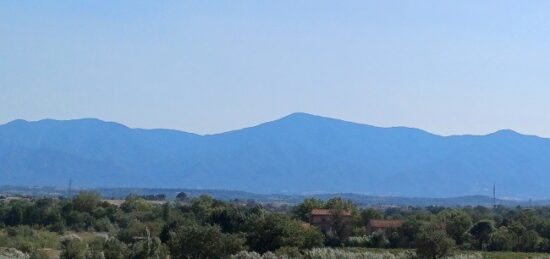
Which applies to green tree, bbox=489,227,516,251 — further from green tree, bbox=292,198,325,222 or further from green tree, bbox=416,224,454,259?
green tree, bbox=292,198,325,222

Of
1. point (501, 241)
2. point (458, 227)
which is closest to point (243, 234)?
point (501, 241)

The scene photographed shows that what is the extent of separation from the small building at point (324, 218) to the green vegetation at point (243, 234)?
0.75ft

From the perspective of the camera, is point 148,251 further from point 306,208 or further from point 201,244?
point 306,208

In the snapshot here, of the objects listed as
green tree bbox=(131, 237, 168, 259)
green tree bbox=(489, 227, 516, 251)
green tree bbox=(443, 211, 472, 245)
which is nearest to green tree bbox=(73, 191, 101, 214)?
green tree bbox=(443, 211, 472, 245)

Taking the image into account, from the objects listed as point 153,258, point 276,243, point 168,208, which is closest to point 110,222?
point 168,208

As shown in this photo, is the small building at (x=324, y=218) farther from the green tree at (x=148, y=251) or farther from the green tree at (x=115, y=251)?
the green tree at (x=115, y=251)

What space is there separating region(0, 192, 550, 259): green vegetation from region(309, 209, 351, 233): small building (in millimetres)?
227

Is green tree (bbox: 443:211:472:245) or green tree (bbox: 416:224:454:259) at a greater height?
green tree (bbox: 443:211:472:245)

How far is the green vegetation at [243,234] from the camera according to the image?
53031 mm

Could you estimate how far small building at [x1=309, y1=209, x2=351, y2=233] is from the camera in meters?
81.2

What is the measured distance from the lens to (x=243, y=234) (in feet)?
199

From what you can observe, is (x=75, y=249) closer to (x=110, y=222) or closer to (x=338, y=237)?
(x=338, y=237)

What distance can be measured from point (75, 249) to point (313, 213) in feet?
122

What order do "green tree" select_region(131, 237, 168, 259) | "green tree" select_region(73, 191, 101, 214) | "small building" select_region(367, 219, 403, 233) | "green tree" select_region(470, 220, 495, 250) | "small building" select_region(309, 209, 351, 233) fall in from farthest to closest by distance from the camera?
1. "green tree" select_region(73, 191, 101, 214)
2. "small building" select_region(309, 209, 351, 233)
3. "small building" select_region(367, 219, 403, 233)
4. "green tree" select_region(470, 220, 495, 250)
5. "green tree" select_region(131, 237, 168, 259)
